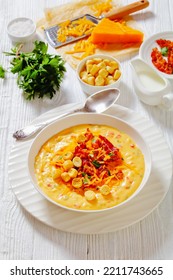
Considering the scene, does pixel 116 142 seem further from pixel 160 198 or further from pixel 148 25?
pixel 148 25

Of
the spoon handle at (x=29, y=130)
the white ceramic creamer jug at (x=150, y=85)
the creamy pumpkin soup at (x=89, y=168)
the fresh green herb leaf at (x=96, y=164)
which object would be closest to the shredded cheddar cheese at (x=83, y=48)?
the white ceramic creamer jug at (x=150, y=85)

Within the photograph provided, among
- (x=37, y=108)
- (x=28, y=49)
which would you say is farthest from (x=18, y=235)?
(x=28, y=49)

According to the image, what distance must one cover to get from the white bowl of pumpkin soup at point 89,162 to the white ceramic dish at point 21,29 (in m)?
0.90

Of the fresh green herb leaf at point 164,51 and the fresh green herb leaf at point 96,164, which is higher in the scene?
the fresh green herb leaf at point 164,51

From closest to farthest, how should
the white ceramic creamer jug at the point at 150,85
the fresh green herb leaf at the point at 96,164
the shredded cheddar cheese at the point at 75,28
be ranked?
the fresh green herb leaf at the point at 96,164
the white ceramic creamer jug at the point at 150,85
the shredded cheddar cheese at the point at 75,28

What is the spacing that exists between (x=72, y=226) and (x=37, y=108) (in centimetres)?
81

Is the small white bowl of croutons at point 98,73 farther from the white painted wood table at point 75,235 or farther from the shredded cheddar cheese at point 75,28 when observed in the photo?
the shredded cheddar cheese at point 75,28

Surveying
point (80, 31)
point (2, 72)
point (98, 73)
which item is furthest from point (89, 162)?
point (80, 31)

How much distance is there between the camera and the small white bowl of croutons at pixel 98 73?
92.8 inches

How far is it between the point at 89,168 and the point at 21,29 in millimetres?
1286

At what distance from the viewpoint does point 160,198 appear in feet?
6.09

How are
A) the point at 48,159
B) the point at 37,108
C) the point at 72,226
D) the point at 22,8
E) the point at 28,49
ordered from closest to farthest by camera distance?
the point at 72,226, the point at 48,159, the point at 37,108, the point at 28,49, the point at 22,8

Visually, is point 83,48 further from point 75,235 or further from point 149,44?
point 75,235

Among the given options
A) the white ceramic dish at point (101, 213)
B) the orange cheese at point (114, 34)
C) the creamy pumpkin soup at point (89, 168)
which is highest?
the orange cheese at point (114, 34)
